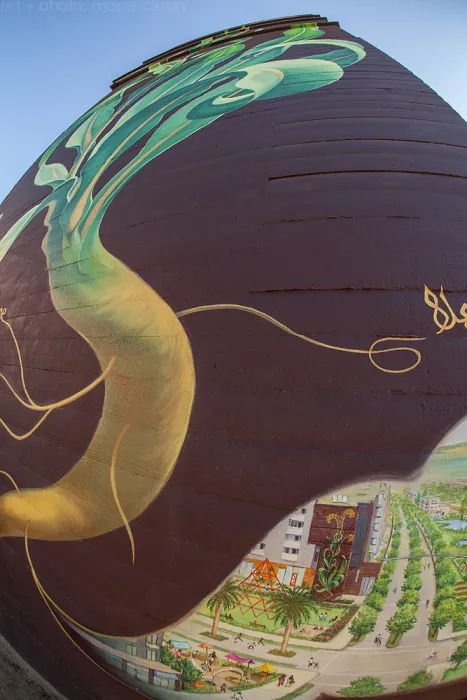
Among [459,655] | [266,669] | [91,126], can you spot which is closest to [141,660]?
[266,669]

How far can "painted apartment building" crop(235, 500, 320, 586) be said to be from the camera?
5.64 ft

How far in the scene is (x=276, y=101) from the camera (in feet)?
9.83

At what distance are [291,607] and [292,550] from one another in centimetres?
30

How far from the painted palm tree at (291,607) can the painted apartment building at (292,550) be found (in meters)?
0.05

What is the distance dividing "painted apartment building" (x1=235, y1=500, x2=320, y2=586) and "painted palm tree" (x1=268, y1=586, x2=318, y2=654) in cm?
5

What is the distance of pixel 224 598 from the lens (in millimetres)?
1821

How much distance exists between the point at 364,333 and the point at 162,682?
7.72ft

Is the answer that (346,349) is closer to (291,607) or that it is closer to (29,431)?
(291,607)

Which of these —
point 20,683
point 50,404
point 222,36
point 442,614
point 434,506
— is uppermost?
point 222,36

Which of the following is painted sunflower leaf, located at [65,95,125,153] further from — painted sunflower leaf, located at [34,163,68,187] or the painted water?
the painted water

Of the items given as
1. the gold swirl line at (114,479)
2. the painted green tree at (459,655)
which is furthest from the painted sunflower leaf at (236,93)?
the painted green tree at (459,655)

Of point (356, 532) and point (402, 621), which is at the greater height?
point (356, 532)

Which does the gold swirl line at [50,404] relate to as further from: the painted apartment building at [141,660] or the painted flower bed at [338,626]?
the painted flower bed at [338,626]

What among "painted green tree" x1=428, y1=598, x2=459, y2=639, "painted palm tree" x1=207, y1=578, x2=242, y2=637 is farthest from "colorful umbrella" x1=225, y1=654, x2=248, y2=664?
"painted green tree" x1=428, y1=598, x2=459, y2=639
